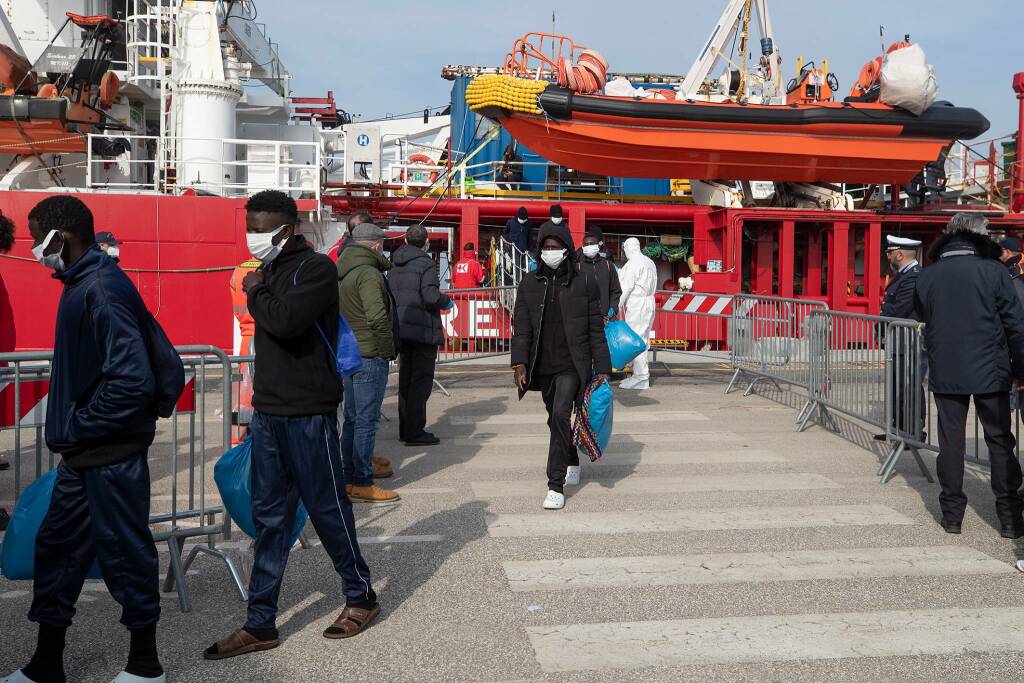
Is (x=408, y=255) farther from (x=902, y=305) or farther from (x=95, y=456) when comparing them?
(x=95, y=456)

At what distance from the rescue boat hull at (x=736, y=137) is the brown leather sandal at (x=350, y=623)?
43.6ft

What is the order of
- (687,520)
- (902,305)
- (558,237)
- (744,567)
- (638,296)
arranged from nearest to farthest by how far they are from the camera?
1. (744,567)
2. (687,520)
3. (558,237)
4. (902,305)
5. (638,296)

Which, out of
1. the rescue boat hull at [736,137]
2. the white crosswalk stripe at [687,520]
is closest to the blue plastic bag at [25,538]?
the white crosswalk stripe at [687,520]

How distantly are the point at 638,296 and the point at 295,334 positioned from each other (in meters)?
8.69

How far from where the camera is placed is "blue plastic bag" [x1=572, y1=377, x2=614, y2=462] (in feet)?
22.9

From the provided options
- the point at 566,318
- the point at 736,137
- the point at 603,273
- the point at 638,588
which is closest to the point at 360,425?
Result: the point at 566,318

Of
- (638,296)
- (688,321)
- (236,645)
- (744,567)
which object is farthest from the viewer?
(688,321)

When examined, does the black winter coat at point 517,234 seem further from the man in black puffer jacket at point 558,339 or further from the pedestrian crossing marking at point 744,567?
the pedestrian crossing marking at point 744,567

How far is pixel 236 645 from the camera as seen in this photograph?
13.3ft

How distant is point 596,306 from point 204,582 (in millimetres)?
3160

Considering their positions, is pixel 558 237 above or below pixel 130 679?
above

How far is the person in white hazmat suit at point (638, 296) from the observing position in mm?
12258

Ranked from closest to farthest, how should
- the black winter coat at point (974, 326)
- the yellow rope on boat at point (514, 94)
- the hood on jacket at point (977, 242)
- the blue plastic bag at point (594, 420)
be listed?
the black winter coat at point (974, 326) < the hood on jacket at point (977, 242) < the blue plastic bag at point (594, 420) < the yellow rope on boat at point (514, 94)

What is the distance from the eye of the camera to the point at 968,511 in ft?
21.8
